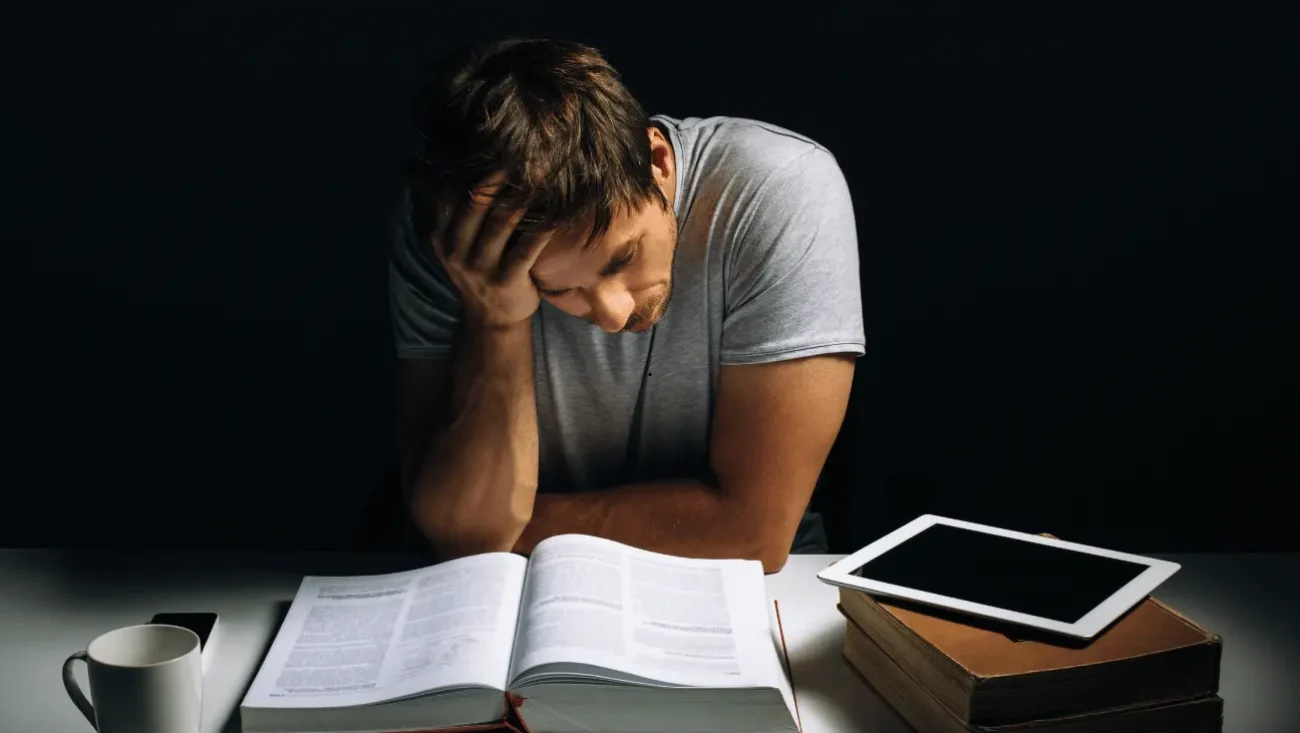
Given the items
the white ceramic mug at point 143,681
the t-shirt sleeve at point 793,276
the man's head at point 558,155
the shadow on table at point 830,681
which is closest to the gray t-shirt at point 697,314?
the t-shirt sleeve at point 793,276

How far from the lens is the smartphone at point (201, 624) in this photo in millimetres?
1107

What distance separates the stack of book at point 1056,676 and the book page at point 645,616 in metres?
0.13

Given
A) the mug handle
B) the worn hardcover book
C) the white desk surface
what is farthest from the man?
the mug handle

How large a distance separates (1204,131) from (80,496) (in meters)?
1.96

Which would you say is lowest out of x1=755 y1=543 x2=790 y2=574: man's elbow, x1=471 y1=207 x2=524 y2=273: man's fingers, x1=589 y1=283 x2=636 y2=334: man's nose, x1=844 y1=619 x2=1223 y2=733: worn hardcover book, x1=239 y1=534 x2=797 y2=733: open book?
x1=755 y1=543 x2=790 y2=574: man's elbow

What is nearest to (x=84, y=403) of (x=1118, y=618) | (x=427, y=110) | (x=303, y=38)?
(x=303, y=38)

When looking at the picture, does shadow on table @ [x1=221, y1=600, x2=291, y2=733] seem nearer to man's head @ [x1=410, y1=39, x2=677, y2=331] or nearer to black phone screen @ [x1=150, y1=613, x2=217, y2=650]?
black phone screen @ [x1=150, y1=613, x2=217, y2=650]

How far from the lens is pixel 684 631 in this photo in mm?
1063

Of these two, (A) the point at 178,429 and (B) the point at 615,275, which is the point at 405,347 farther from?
(A) the point at 178,429

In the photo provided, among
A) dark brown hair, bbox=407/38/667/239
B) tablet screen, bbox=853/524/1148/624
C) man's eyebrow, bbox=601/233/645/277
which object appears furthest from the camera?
man's eyebrow, bbox=601/233/645/277

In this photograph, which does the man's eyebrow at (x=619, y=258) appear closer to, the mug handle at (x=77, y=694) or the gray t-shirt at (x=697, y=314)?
the gray t-shirt at (x=697, y=314)

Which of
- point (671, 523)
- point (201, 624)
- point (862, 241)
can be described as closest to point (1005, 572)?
point (671, 523)

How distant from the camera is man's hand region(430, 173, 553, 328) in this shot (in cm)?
123

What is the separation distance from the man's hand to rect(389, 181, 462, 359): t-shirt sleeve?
0.35ft
